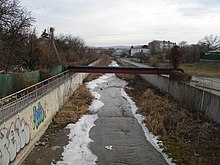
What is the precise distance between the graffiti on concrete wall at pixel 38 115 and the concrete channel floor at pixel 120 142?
3.98 metres

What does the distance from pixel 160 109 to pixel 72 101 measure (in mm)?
10993

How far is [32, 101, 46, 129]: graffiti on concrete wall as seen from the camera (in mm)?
17453

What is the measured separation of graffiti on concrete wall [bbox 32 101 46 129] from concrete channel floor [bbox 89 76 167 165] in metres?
3.98

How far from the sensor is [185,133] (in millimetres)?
20297

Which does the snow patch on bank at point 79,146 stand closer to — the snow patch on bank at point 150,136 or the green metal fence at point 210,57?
the snow patch on bank at point 150,136

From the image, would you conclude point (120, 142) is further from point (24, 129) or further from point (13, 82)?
point (13, 82)

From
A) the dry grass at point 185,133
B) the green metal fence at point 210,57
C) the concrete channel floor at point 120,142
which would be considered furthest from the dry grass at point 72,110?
the green metal fence at point 210,57

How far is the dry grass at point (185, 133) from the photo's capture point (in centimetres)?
1625

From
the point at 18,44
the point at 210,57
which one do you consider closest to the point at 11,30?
the point at 18,44

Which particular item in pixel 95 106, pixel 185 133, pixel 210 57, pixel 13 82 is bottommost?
pixel 95 106

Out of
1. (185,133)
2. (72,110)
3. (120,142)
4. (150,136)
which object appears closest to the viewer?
(120,142)

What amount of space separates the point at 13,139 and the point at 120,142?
26.7ft

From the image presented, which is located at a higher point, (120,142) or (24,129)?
(24,129)

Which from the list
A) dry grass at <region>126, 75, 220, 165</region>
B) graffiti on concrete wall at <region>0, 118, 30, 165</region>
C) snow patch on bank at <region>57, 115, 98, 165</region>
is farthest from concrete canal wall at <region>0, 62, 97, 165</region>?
dry grass at <region>126, 75, 220, 165</region>
